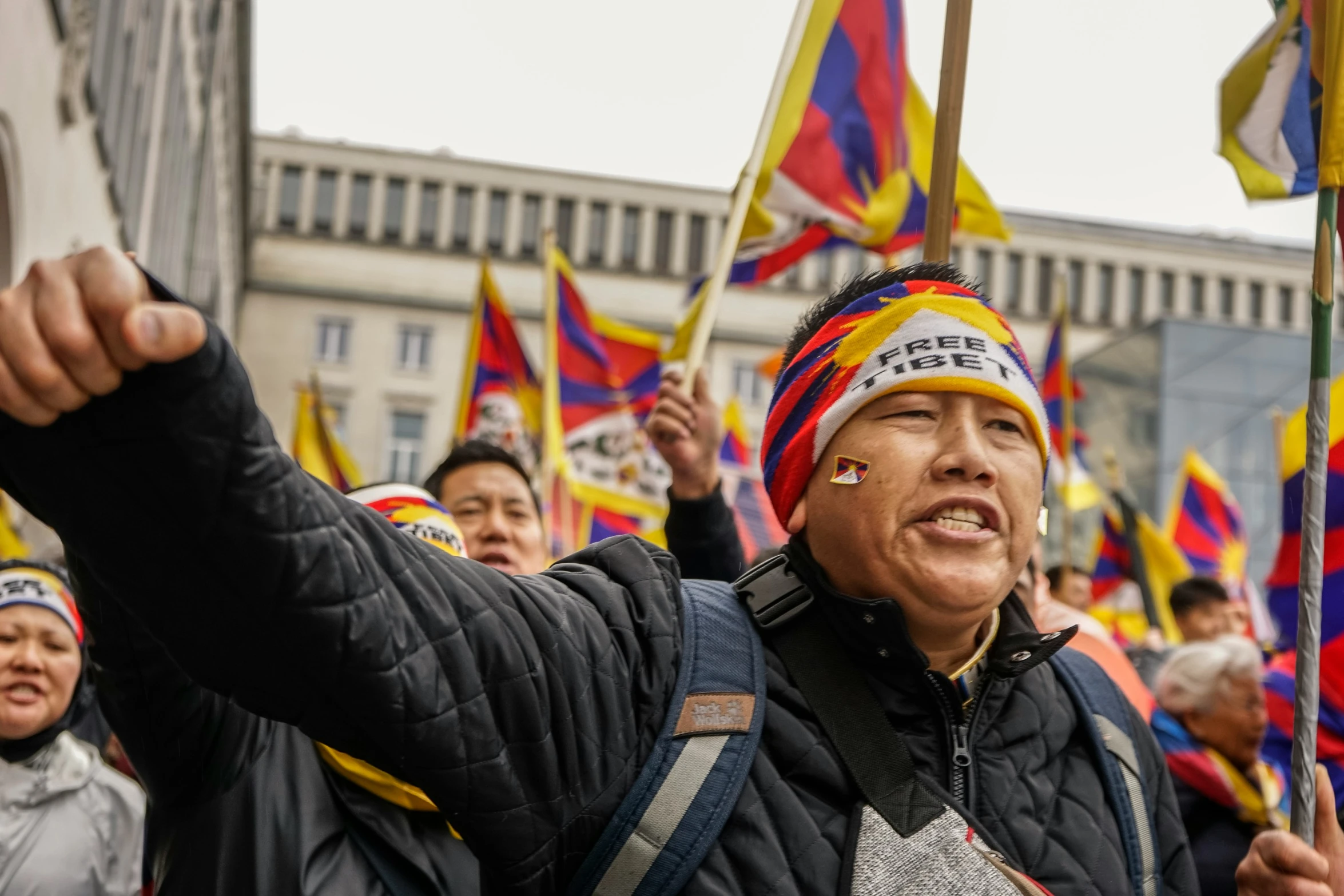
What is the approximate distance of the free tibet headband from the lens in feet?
5.98

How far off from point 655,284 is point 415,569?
46.4 m

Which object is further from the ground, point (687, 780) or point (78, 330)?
point (78, 330)

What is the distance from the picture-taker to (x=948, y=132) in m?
2.86

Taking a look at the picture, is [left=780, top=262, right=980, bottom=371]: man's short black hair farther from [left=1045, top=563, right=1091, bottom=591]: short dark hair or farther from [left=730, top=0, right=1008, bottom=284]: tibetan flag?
[left=1045, top=563, right=1091, bottom=591]: short dark hair

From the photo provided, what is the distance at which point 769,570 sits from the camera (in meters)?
1.86

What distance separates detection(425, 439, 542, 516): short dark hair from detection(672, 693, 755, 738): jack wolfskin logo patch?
2445 mm

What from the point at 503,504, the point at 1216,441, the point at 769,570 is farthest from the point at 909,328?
the point at 1216,441

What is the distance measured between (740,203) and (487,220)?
147 feet

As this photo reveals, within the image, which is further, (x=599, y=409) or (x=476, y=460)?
(x=599, y=409)

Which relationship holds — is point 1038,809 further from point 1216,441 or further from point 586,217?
point 586,217

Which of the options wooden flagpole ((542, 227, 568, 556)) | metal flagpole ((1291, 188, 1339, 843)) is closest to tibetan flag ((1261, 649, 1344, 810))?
metal flagpole ((1291, 188, 1339, 843))

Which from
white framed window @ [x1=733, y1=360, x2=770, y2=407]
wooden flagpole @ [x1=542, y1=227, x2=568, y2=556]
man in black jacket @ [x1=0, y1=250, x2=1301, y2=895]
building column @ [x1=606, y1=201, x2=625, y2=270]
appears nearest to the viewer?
man in black jacket @ [x1=0, y1=250, x2=1301, y2=895]

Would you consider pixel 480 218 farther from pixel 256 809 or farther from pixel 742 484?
pixel 256 809

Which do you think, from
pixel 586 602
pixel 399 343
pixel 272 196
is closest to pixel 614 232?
pixel 399 343
